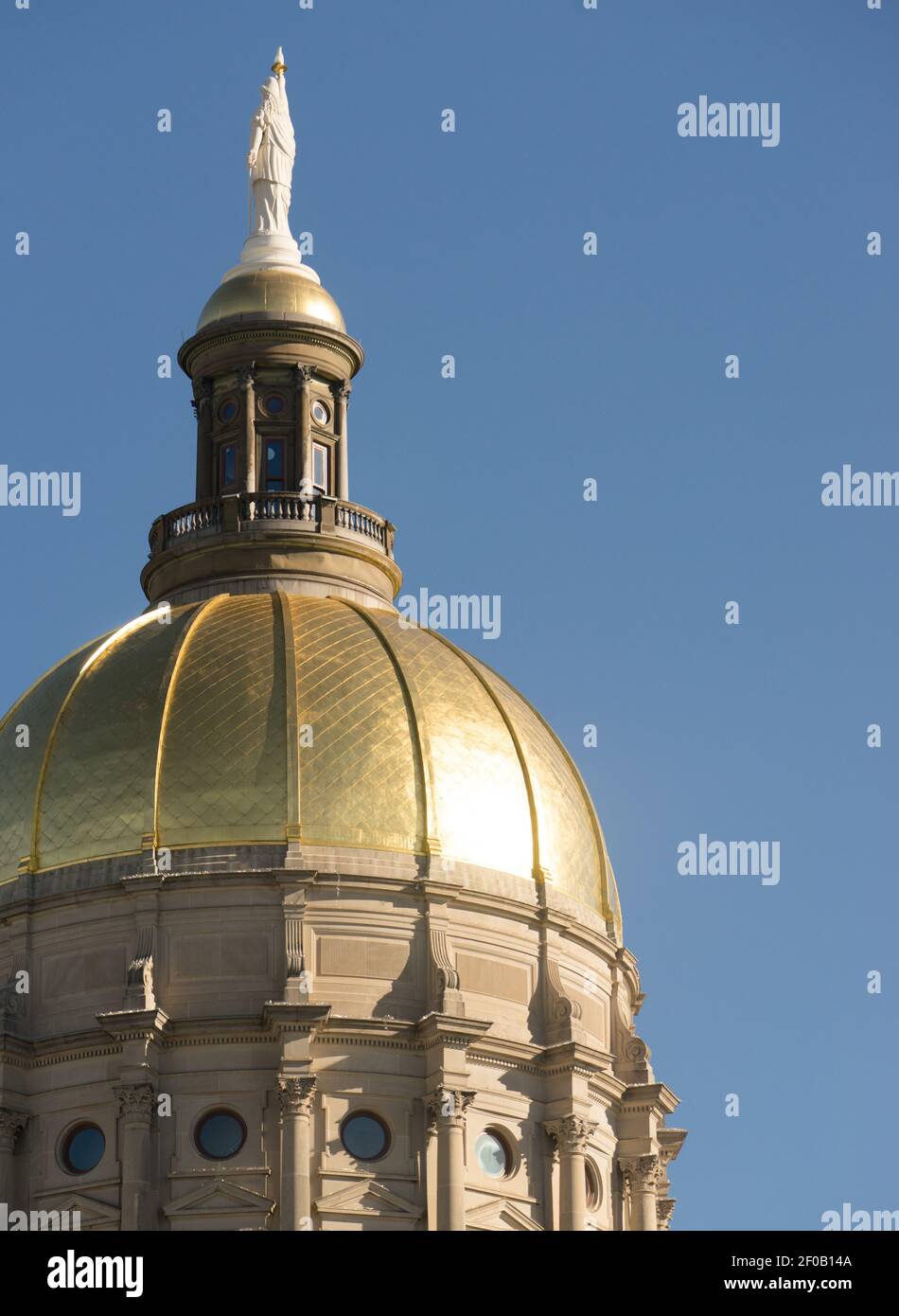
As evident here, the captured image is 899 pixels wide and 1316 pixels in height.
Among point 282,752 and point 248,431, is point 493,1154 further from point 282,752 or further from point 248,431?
point 248,431

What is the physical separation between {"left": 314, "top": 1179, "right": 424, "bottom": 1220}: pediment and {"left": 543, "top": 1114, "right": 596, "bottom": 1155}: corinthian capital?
15.7 ft

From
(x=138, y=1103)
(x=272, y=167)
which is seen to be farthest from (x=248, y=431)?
(x=138, y=1103)

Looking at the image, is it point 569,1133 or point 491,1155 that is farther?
point 569,1133

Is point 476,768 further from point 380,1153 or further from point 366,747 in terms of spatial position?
point 380,1153

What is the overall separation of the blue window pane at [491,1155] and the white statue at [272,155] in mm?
28829

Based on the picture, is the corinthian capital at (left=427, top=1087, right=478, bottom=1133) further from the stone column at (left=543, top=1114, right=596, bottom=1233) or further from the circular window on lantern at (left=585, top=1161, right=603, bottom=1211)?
the circular window on lantern at (left=585, top=1161, right=603, bottom=1211)

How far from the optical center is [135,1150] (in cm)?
8375

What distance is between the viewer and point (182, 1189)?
276 ft

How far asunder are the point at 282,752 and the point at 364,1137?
9.73 meters

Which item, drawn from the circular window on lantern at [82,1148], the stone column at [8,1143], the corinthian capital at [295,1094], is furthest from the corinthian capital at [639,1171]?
the stone column at [8,1143]

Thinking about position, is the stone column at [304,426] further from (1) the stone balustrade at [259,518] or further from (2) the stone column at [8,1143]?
(2) the stone column at [8,1143]

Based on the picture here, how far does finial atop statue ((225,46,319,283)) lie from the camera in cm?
10306

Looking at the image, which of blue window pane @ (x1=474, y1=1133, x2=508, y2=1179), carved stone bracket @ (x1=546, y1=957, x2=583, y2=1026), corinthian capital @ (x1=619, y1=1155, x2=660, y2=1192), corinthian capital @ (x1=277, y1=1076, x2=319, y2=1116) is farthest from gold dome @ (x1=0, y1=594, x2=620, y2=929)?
blue window pane @ (x1=474, y1=1133, x2=508, y2=1179)
